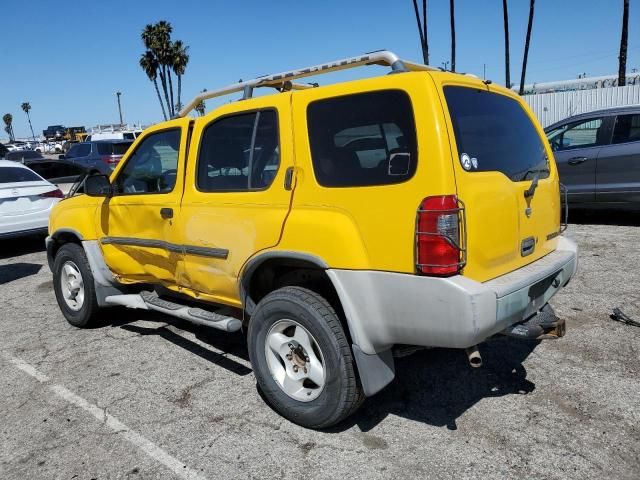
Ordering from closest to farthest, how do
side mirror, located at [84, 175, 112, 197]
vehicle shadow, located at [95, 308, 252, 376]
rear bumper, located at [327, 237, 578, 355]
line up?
rear bumper, located at [327, 237, 578, 355] → vehicle shadow, located at [95, 308, 252, 376] → side mirror, located at [84, 175, 112, 197]

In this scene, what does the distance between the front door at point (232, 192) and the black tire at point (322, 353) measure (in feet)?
1.18

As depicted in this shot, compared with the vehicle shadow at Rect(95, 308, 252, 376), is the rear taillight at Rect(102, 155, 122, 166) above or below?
above

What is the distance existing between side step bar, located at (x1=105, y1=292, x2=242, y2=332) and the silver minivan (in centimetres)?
639

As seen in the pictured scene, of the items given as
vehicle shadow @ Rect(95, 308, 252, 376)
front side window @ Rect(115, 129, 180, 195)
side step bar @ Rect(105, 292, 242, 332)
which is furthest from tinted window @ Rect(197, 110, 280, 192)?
vehicle shadow @ Rect(95, 308, 252, 376)

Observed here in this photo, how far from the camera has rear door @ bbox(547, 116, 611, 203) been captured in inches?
313

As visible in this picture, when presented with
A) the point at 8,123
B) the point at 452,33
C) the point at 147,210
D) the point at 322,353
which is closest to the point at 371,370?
the point at 322,353

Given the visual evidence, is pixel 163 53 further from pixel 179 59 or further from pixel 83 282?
pixel 83 282

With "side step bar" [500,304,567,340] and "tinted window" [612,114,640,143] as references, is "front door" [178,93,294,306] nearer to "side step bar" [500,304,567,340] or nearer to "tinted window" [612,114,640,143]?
"side step bar" [500,304,567,340]

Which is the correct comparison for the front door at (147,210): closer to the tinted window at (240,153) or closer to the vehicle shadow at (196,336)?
the tinted window at (240,153)

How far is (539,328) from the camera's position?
9.52 ft

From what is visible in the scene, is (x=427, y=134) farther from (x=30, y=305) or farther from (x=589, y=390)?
(x=30, y=305)

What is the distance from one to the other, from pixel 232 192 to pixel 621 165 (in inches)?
257

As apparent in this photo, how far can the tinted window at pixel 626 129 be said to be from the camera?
7.62m

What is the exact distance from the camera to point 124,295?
4.65m
